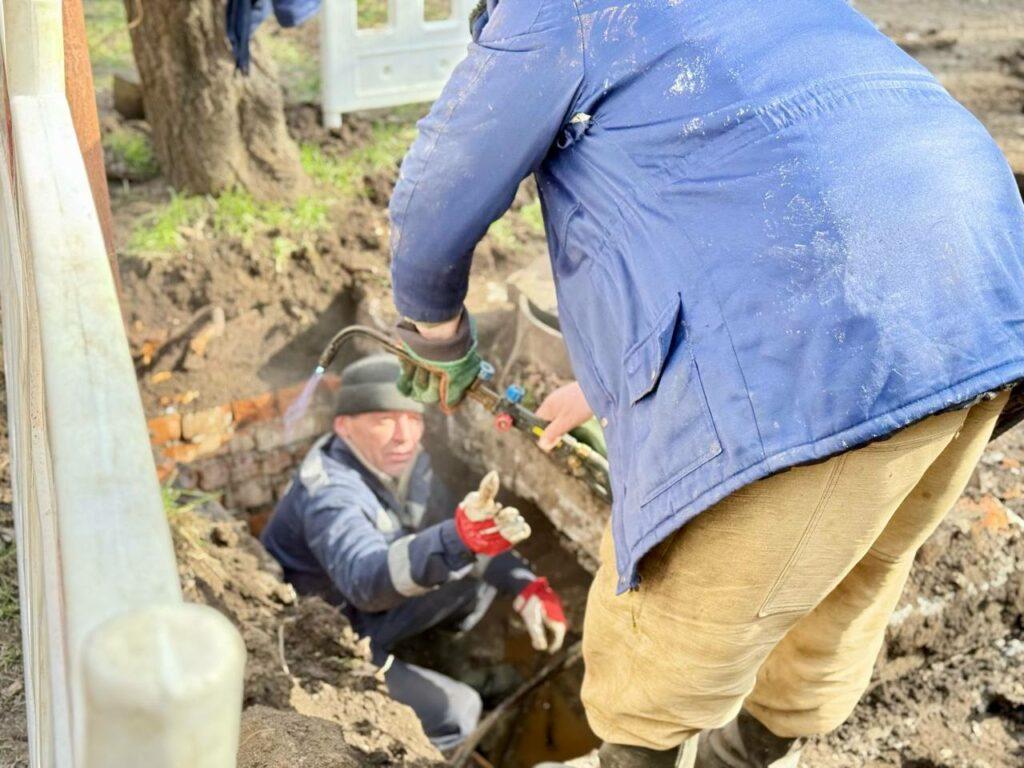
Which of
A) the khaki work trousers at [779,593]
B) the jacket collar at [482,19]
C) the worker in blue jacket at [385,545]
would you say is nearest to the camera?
the khaki work trousers at [779,593]

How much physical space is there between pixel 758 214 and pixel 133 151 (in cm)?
458

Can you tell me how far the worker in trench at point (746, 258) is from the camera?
4.92 ft

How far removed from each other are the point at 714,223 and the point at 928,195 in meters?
0.31

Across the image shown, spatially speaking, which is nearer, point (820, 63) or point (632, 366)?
point (820, 63)

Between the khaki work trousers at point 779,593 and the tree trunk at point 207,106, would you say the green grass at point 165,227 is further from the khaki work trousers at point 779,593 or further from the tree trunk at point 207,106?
the khaki work trousers at point 779,593

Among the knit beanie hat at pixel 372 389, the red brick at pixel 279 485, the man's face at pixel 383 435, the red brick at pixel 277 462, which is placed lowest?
the red brick at pixel 279 485

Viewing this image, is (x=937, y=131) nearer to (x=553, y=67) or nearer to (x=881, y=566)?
(x=553, y=67)

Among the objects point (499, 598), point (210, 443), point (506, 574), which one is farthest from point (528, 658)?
point (210, 443)

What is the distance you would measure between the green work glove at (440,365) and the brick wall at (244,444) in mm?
1856

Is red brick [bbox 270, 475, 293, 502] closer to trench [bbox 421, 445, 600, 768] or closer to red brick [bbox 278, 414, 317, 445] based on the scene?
red brick [bbox 278, 414, 317, 445]

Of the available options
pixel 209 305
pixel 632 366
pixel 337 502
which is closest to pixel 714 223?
pixel 632 366

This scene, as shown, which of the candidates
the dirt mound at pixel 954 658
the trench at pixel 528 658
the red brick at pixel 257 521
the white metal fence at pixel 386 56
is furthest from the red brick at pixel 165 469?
the dirt mound at pixel 954 658

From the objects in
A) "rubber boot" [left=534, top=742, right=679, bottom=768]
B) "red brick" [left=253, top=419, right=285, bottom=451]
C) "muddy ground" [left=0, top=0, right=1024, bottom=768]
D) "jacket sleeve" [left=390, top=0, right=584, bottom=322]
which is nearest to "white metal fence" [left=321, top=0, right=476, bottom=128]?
"muddy ground" [left=0, top=0, right=1024, bottom=768]

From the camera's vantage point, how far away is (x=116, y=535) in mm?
943
